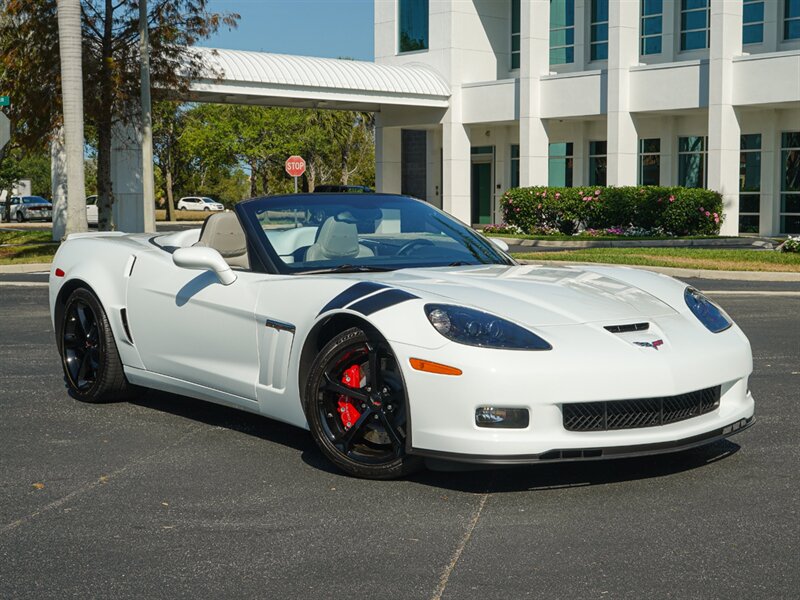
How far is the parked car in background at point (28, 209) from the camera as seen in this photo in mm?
66875

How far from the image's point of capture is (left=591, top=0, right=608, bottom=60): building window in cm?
3919

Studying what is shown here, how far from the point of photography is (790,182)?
34.6 m

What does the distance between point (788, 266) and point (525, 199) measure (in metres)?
15.3

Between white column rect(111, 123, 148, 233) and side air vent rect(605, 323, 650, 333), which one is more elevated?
white column rect(111, 123, 148, 233)

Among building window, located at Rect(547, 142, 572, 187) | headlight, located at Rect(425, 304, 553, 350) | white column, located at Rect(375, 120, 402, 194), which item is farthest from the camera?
white column, located at Rect(375, 120, 402, 194)

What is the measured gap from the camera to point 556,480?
220 inches

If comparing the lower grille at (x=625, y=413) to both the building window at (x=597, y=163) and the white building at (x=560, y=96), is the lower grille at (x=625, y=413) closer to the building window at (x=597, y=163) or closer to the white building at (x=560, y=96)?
the white building at (x=560, y=96)

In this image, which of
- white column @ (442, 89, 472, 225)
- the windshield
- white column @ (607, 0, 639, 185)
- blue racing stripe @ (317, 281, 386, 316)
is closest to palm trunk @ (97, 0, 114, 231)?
white column @ (442, 89, 472, 225)

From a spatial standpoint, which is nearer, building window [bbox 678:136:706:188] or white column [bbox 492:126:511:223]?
building window [bbox 678:136:706:188]

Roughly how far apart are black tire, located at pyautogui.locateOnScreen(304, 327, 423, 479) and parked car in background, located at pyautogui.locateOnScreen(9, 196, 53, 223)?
6374 cm

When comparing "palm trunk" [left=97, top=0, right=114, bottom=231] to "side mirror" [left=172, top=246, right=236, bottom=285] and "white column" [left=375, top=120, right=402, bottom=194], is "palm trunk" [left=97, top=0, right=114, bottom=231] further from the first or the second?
"side mirror" [left=172, top=246, right=236, bottom=285]

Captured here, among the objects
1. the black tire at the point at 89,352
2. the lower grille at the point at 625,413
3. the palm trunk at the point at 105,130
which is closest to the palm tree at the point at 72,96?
the palm trunk at the point at 105,130

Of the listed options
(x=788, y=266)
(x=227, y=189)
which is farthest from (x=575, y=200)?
(x=227, y=189)

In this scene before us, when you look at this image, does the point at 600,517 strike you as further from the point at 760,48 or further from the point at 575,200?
the point at 760,48
